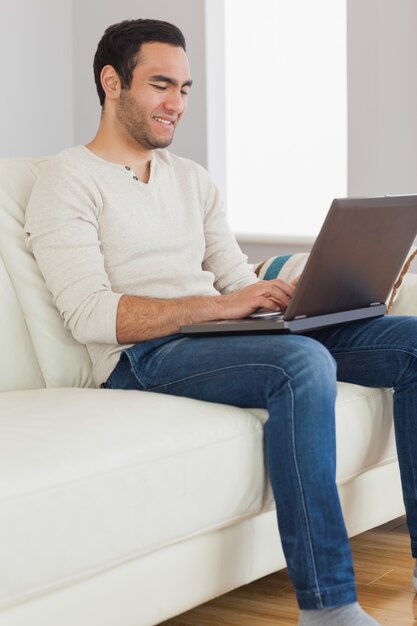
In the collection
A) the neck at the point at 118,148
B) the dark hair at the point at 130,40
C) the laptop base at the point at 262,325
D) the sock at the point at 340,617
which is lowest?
the sock at the point at 340,617

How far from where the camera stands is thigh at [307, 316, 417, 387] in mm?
1982

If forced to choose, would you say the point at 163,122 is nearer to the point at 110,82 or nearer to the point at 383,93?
the point at 110,82

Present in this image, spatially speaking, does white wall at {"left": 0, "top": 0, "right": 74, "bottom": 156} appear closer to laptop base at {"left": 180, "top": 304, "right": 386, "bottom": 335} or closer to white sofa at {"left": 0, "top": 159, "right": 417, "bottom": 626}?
white sofa at {"left": 0, "top": 159, "right": 417, "bottom": 626}

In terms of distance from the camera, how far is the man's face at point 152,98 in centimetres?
213

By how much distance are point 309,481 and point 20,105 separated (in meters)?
3.66

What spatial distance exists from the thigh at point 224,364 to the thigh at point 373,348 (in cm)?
28

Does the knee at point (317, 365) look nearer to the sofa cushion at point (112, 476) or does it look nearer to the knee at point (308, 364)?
the knee at point (308, 364)

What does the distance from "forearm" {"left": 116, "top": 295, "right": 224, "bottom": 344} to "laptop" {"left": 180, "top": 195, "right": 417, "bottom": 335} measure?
2 cm

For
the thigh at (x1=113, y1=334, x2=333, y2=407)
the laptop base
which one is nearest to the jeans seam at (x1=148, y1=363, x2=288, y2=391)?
the thigh at (x1=113, y1=334, x2=333, y2=407)

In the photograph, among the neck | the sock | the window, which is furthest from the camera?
the window

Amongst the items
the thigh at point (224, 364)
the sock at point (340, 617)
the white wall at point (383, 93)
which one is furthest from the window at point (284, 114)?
the sock at point (340, 617)

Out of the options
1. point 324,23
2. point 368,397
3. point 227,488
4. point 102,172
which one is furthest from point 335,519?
point 324,23

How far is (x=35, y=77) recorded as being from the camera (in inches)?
195

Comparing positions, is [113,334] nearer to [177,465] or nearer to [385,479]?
[177,465]
